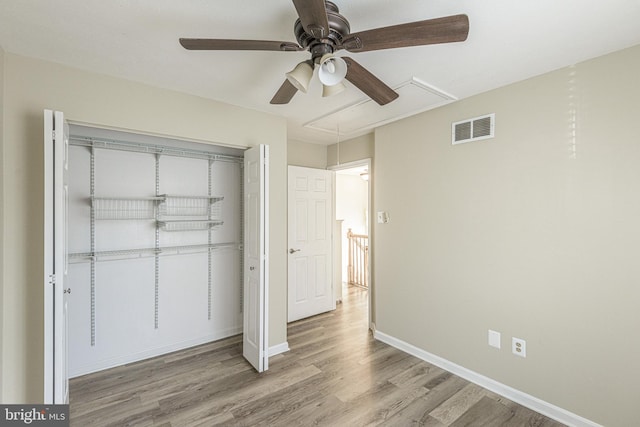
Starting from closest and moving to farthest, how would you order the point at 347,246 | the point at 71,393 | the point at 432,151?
the point at 71,393, the point at 432,151, the point at 347,246

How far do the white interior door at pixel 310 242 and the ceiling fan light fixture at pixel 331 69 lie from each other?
2.52 metres

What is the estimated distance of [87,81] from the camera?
7.04 feet

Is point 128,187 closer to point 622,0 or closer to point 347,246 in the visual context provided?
point 622,0

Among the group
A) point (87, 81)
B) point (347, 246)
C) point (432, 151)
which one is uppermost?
point (87, 81)

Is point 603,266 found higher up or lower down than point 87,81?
lower down

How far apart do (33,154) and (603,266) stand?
3.90 meters

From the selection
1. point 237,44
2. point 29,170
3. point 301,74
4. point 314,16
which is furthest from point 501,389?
point 29,170

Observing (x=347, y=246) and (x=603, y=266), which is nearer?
(x=603, y=266)

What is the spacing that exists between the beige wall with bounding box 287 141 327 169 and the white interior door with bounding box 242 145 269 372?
1234mm

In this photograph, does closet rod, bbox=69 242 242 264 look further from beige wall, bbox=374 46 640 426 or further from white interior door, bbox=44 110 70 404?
beige wall, bbox=374 46 640 426

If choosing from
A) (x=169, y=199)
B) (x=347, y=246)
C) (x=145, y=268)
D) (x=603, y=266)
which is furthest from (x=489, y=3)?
(x=347, y=246)

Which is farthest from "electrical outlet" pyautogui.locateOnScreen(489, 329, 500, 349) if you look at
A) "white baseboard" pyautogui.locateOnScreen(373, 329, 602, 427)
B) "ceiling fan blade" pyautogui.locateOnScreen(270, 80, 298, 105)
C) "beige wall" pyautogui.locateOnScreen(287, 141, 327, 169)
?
"beige wall" pyautogui.locateOnScreen(287, 141, 327, 169)

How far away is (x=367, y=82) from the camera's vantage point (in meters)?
1.69

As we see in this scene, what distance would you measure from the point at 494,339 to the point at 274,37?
9.28ft
